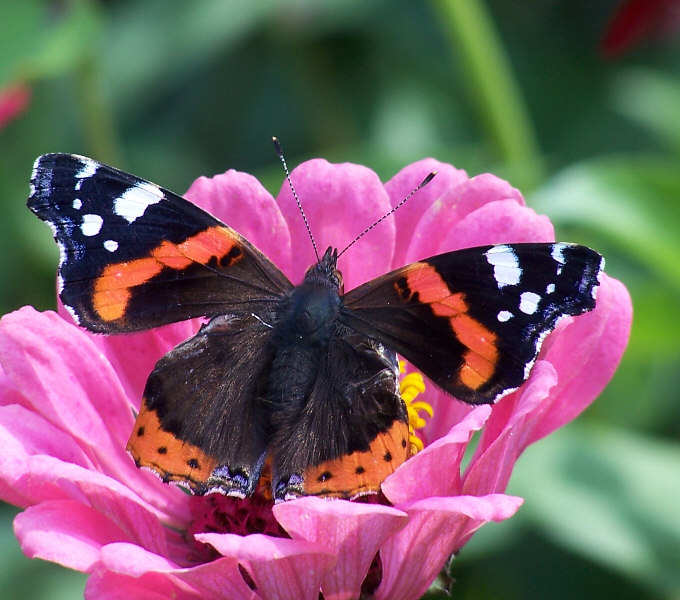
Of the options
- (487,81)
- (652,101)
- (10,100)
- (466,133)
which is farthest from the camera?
(466,133)

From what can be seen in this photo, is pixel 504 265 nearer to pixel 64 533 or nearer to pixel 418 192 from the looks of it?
pixel 418 192

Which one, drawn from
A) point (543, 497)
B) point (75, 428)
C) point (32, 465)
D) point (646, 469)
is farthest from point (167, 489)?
point (646, 469)

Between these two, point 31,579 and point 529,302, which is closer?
point 529,302

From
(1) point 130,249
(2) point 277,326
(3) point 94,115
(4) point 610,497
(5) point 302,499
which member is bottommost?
→ (4) point 610,497

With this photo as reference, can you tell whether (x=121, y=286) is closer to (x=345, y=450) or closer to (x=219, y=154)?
(x=345, y=450)

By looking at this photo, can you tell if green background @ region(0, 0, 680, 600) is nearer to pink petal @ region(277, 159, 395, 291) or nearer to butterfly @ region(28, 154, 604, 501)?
pink petal @ region(277, 159, 395, 291)

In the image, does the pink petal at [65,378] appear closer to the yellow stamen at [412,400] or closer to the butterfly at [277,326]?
the butterfly at [277,326]

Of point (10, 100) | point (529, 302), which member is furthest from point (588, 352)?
point (10, 100)
